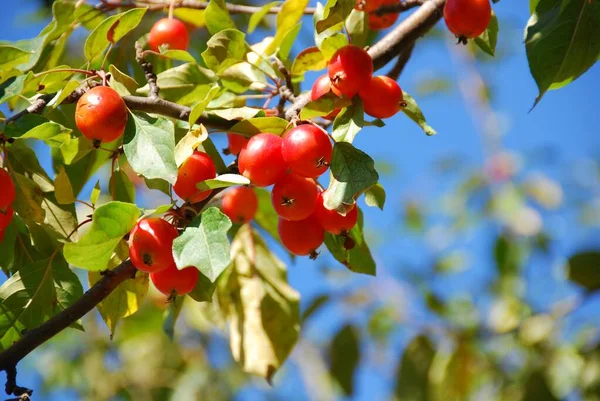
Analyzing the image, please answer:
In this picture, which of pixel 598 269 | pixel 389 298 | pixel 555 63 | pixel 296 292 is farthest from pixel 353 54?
pixel 389 298

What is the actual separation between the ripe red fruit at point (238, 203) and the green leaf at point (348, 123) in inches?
20.9

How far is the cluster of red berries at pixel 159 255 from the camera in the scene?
3.85 ft

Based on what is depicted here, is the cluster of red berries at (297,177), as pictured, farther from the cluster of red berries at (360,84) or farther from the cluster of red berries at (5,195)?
the cluster of red berries at (5,195)

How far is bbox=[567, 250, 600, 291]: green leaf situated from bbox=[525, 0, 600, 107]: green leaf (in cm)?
114

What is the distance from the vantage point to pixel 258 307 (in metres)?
1.93

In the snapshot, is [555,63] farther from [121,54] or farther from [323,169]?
[121,54]

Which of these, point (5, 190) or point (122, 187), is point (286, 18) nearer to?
point (122, 187)

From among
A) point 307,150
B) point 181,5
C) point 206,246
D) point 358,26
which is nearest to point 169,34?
point 181,5

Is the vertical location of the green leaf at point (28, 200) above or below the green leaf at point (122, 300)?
above

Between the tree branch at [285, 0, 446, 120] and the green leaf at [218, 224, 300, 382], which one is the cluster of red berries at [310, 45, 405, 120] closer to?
the tree branch at [285, 0, 446, 120]

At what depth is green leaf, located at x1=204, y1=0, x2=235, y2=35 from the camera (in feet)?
5.31

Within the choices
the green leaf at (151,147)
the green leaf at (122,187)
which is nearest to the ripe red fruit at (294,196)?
the green leaf at (151,147)

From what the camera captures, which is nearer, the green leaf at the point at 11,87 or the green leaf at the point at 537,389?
the green leaf at the point at 11,87

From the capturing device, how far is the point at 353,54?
4.19ft
